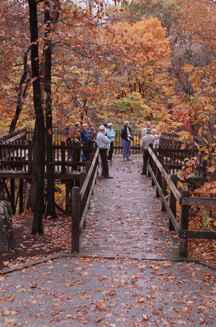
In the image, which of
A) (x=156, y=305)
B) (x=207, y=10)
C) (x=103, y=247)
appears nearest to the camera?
(x=156, y=305)

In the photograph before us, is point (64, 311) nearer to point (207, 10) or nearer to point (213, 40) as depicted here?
point (213, 40)

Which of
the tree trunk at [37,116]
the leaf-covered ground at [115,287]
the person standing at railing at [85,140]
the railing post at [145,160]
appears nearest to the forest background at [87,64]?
the tree trunk at [37,116]

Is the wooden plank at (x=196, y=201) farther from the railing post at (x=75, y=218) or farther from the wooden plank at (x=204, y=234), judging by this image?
the railing post at (x=75, y=218)

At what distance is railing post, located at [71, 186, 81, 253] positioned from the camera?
8.68 m

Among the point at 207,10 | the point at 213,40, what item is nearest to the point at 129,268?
the point at 213,40

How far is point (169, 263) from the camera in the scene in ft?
26.9

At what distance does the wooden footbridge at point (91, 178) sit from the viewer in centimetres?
825

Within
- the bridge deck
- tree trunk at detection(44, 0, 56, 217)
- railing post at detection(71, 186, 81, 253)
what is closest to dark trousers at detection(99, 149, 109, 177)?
the bridge deck

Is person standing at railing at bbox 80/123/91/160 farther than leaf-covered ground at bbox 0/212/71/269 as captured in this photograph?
Yes

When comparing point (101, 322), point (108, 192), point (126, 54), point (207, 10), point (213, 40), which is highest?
point (207, 10)

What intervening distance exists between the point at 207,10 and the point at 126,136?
14409 mm

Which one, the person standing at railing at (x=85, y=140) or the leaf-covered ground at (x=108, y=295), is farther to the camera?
the person standing at railing at (x=85, y=140)

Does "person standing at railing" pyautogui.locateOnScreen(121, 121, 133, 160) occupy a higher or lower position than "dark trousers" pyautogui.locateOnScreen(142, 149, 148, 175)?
higher

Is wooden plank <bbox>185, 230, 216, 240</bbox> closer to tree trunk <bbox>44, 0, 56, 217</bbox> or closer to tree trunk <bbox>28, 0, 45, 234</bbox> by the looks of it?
tree trunk <bbox>28, 0, 45, 234</bbox>
